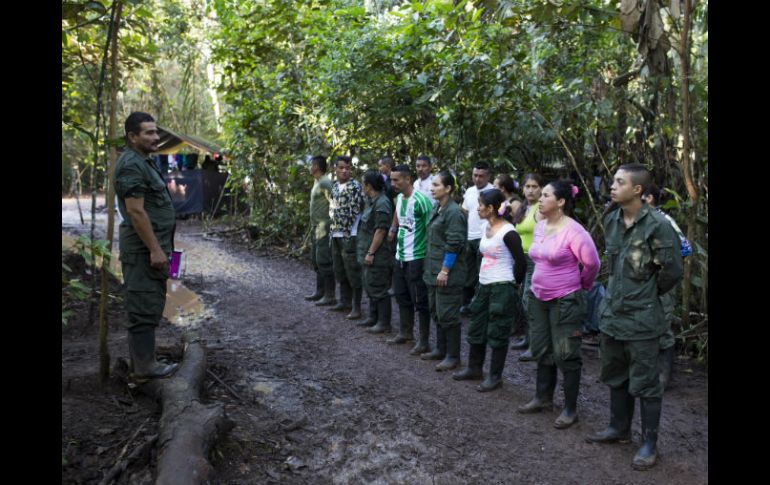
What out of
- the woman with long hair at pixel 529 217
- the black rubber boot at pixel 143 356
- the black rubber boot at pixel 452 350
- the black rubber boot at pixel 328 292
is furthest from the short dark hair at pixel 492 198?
the black rubber boot at pixel 328 292

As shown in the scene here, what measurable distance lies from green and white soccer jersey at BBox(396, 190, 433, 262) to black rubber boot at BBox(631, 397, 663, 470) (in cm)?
308

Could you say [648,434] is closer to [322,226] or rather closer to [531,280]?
[531,280]

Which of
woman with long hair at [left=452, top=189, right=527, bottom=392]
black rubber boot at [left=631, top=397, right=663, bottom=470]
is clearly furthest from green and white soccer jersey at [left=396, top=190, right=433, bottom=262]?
black rubber boot at [left=631, top=397, right=663, bottom=470]

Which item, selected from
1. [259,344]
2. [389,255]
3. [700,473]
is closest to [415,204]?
[389,255]

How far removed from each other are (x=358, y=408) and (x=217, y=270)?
680 cm

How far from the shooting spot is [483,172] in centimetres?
Answer: 743

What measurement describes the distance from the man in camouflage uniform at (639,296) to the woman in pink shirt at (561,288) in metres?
0.35

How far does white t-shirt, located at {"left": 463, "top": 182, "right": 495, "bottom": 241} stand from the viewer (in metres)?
7.48

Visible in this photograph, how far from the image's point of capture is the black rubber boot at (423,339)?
21.0 feet

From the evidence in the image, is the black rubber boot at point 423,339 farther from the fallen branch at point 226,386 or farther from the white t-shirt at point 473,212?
the fallen branch at point 226,386

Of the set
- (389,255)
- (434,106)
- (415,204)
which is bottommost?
(389,255)

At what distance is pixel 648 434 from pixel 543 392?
101 centimetres

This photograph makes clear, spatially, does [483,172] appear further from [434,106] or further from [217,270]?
[217,270]

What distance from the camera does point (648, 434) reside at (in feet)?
13.0
